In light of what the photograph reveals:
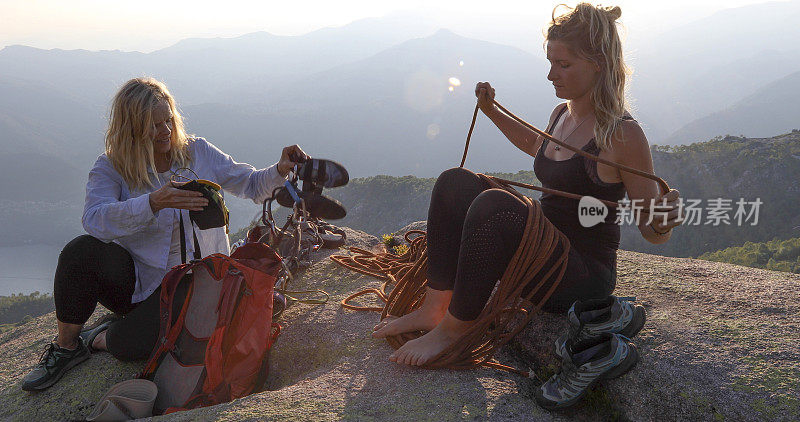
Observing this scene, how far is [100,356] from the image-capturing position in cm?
285

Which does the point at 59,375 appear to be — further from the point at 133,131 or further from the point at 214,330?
the point at 133,131

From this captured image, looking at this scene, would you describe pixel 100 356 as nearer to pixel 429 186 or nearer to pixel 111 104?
pixel 111 104

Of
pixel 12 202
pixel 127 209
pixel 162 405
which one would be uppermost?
pixel 127 209

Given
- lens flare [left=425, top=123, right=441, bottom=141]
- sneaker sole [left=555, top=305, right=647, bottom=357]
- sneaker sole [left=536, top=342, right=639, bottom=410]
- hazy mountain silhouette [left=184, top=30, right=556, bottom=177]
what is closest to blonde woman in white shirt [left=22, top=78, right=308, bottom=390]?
sneaker sole [left=536, top=342, right=639, bottom=410]

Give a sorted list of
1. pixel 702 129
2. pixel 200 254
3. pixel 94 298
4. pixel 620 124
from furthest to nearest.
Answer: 1. pixel 702 129
2. pixel 200 254
3. pixel 94 298
4. pixel 620 124

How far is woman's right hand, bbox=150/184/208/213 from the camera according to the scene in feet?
7.84

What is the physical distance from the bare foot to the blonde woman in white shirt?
1.24m

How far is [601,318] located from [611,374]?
236mm

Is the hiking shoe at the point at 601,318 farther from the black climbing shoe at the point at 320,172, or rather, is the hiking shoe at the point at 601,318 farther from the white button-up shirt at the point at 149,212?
the white button-up shirt at the point at 149,212

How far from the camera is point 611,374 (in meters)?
2.02

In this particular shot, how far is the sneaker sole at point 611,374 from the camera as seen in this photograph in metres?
1.99

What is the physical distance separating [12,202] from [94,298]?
492 feet

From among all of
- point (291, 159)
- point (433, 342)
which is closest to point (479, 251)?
point (433, 342)

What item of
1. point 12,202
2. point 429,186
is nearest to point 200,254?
point 429,186
